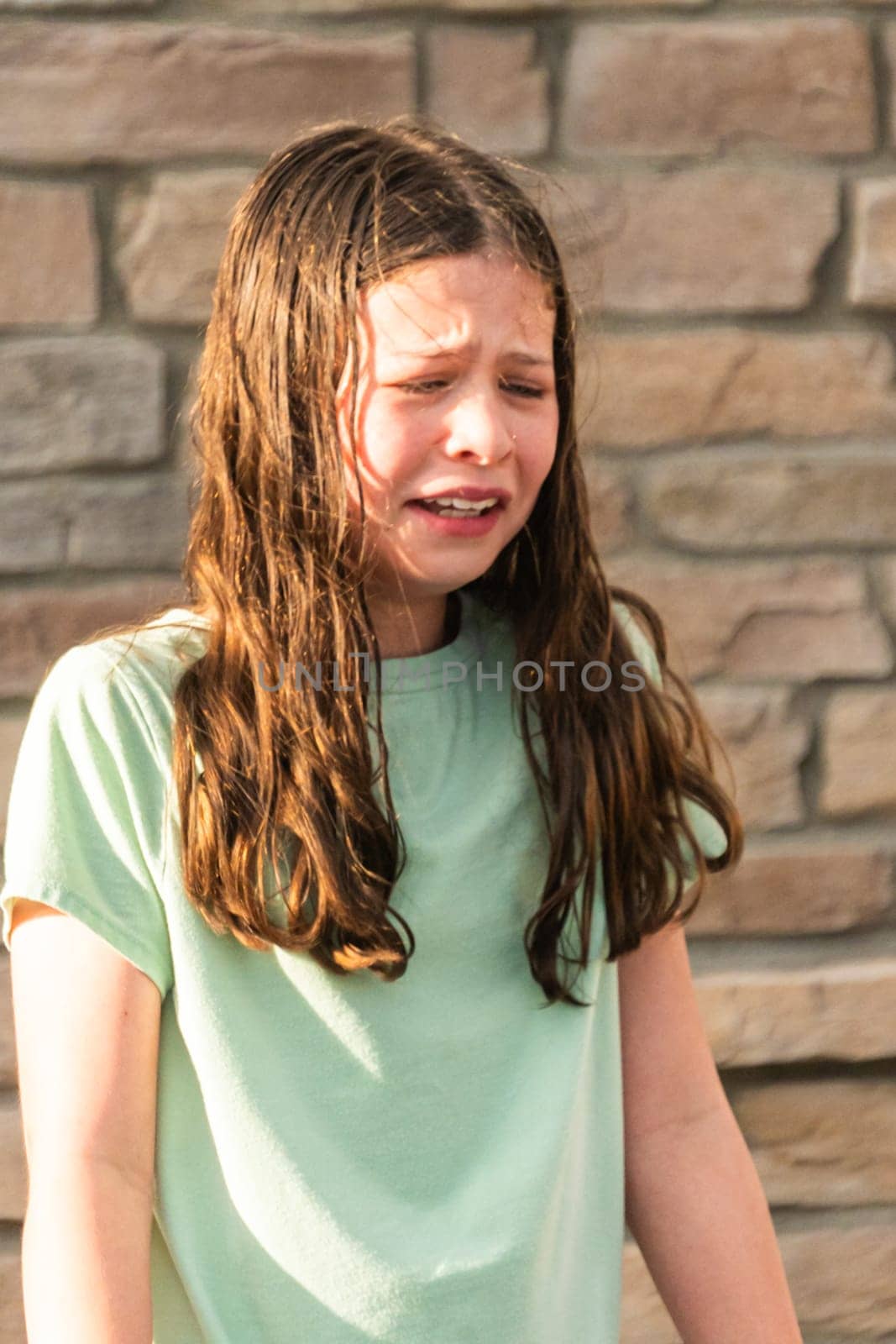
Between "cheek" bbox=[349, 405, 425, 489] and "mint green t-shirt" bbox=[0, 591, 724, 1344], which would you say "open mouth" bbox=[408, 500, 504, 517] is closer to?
"cheek" bbox=[349, 405, 425, 489]

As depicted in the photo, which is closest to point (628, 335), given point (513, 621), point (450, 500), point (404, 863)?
point (513, 621)

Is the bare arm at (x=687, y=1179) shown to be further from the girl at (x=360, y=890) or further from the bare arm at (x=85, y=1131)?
the bare arm at (x=85, y=1131)

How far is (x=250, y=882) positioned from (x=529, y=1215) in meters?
0.33

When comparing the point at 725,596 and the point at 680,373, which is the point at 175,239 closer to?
the point at 680,373

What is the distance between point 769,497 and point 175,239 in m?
0.72

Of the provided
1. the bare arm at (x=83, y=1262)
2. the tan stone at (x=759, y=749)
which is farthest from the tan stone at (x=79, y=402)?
the bare arm at (x=83, y=1262)

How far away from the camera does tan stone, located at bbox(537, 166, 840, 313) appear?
1672mm

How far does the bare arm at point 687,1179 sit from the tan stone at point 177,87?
95 centimetres

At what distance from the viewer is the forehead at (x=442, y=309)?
1124 mm

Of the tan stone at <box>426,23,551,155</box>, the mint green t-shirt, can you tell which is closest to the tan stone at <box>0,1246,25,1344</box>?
the mint green t-shirt

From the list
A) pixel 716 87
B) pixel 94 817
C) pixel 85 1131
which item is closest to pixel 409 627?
pixel 94 817

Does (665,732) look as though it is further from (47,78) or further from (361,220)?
(47,78)

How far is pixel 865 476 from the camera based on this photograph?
174 centimetres

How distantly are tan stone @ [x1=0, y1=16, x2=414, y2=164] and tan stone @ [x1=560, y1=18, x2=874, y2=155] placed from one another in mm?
209
